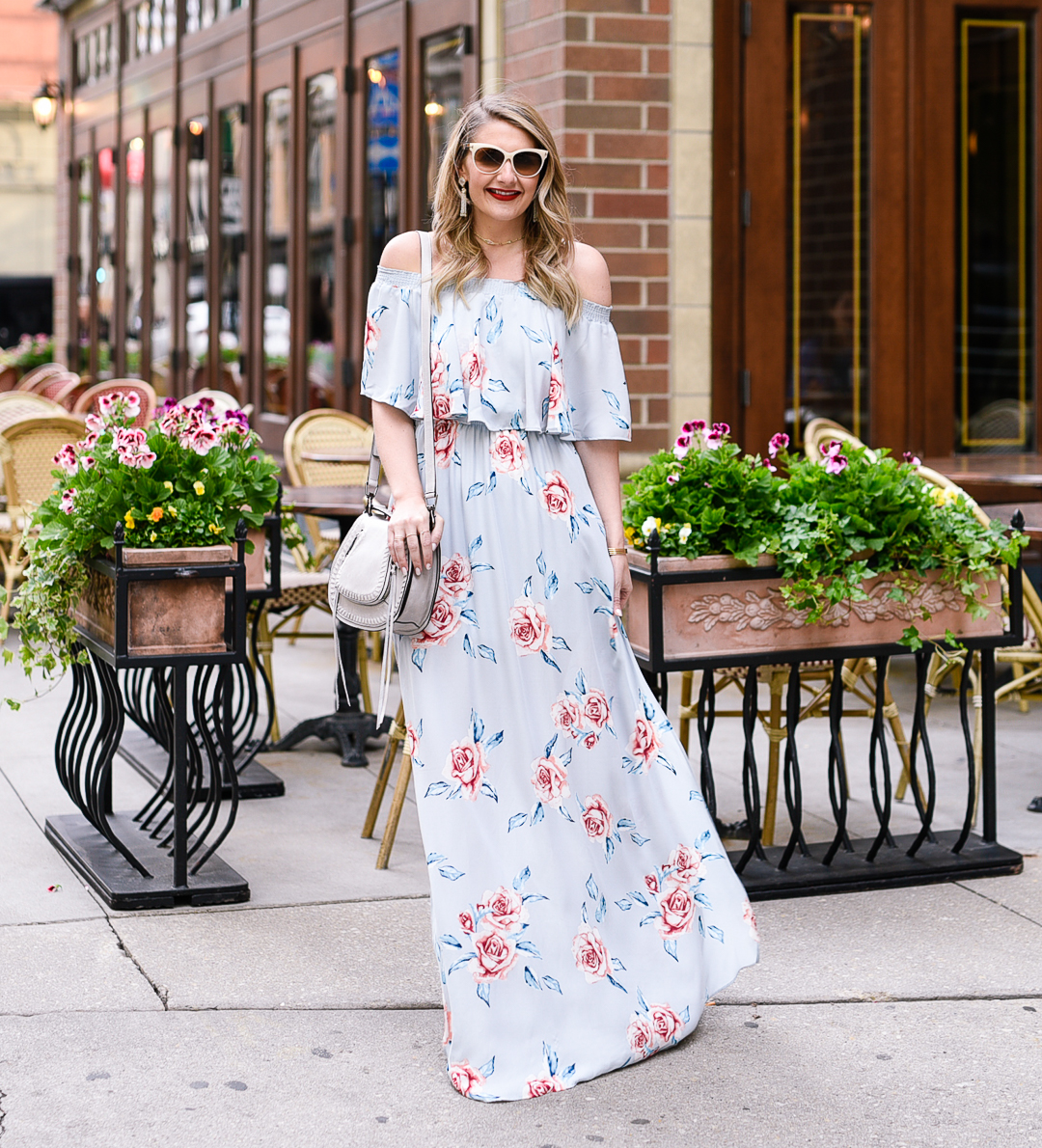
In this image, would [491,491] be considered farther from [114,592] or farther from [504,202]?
[114,592]

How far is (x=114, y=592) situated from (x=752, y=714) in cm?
169

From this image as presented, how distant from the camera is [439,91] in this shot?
9.54 meters

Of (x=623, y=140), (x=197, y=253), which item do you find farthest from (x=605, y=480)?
(x=197, y=253)

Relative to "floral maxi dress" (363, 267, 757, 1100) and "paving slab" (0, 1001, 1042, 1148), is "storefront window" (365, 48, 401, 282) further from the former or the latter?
"paving slab" (0, 1001, 1042, 1148)

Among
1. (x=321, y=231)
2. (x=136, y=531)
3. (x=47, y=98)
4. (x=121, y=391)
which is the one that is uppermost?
(x=47, y=98)

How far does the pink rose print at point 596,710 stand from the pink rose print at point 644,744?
9 cm

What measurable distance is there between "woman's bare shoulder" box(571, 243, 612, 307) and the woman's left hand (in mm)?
534

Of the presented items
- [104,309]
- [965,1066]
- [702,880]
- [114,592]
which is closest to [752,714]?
[702,880]

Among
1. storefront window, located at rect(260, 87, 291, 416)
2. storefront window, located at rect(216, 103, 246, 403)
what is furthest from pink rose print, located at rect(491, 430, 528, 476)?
storefront window, located at rect(216, 103, 246, 403)

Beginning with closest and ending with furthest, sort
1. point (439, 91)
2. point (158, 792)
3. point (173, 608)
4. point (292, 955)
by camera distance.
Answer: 1. point (292, 955)
2. point (173, 608)
3. point (158, 792)
4. point (439, 91)

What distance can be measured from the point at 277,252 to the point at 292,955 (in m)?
8.84

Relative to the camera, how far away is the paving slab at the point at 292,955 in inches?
149

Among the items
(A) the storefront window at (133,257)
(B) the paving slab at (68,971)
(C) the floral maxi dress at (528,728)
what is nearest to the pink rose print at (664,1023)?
(C) the floral maxi dress at (528,728)

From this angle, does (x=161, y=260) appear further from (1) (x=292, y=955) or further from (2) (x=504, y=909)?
(2) (x=504, y=909)
